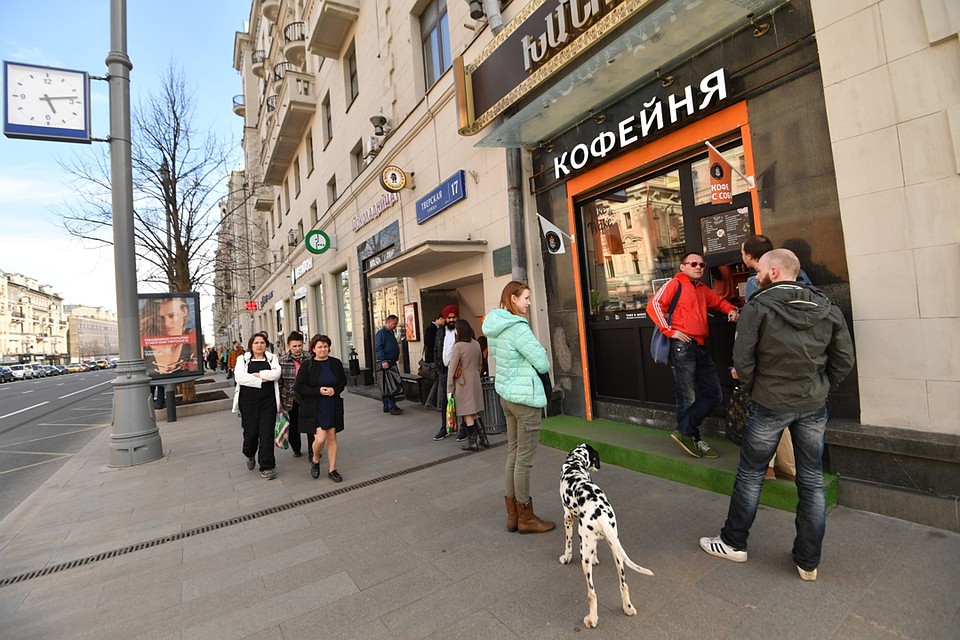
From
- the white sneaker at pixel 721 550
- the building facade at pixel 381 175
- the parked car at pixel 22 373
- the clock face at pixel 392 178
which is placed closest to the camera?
the white sneaker at pixel 721 550

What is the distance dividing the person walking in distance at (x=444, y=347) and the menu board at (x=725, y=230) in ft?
11.4

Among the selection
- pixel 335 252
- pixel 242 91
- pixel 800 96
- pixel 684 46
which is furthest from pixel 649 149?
pixel 242 91

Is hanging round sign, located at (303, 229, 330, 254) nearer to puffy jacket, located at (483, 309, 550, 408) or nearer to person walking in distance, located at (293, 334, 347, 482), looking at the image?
person walking in distance, located at (293, 334, 347, 482)

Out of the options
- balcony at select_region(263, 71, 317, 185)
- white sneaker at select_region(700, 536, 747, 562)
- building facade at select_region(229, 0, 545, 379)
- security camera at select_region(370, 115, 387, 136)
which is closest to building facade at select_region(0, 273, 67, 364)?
balcony at select_region(263, 71, 317, 185)

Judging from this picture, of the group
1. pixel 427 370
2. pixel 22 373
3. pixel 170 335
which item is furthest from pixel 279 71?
pixel 22 373

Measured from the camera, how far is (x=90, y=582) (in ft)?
11.1

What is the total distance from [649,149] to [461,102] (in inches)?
132

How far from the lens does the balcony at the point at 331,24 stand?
39.6 ft

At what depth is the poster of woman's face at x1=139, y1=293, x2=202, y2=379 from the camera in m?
9.90

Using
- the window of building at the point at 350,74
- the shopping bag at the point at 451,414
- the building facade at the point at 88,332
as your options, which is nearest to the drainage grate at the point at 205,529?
the shopping bag at the point at 451,414

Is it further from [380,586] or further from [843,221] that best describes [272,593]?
[843,221]

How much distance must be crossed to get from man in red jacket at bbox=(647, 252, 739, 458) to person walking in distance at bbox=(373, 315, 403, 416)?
18.2ft

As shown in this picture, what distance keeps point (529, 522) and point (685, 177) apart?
12.8 ft

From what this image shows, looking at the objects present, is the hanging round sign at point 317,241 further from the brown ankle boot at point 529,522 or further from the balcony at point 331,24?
the brown ankle boot at point 529,522
